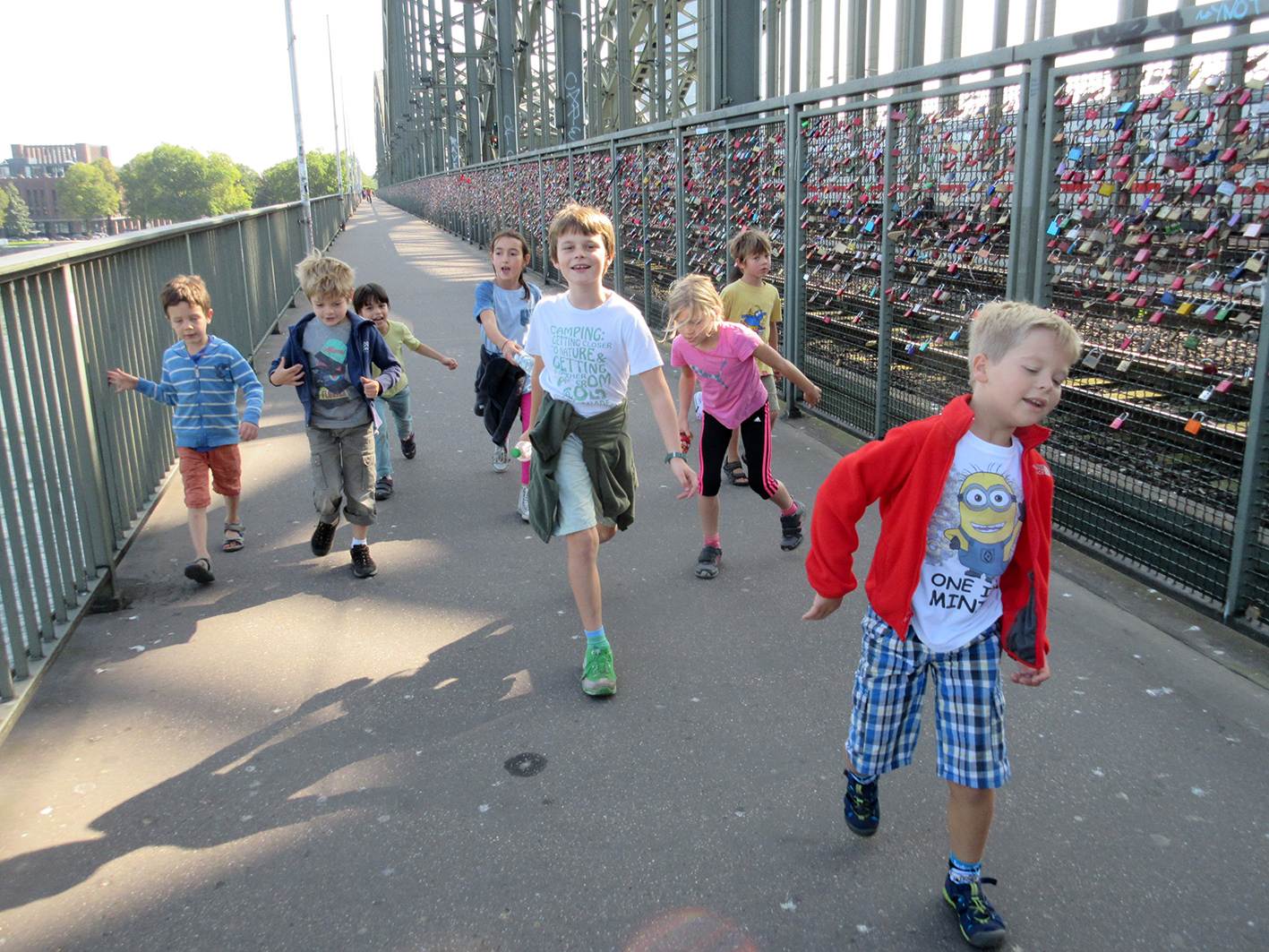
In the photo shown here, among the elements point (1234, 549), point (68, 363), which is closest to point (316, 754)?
point (68, 363)

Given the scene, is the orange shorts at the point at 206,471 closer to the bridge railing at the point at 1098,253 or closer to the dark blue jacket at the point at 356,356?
the dark blue jacket at the point at 356,356

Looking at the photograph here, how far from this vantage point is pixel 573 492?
366 cm

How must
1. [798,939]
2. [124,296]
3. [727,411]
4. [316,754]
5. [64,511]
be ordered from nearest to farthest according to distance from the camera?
Result: 1. [798,939]
2. [316,754]
3. [64,511]
4. [727,411]
5. [124,296]

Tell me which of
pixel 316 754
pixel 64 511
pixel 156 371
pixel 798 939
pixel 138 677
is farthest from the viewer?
pixel 156 371

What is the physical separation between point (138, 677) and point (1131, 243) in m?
4.66

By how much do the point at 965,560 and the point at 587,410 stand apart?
1683 millimetres

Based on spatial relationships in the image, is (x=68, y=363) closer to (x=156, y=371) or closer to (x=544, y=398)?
(x=156, y=371)

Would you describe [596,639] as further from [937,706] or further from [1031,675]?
[1031,675]

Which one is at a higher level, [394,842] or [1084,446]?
[1084,446]

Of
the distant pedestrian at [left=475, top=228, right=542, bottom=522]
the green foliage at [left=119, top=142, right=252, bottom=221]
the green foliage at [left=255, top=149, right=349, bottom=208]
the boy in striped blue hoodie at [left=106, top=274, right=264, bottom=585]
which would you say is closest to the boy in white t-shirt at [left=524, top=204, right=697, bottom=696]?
the boy in striped blue hoodie at [left=106, top=274, right=264, bottom=585]

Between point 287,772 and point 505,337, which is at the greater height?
point 505,337

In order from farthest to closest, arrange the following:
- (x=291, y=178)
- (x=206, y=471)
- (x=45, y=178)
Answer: (x=291, y=178)
(x=45, y=178)
(x=206, y=471)

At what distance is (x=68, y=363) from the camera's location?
4395 millimetres

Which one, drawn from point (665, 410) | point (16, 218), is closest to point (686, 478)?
point (665, 410)
